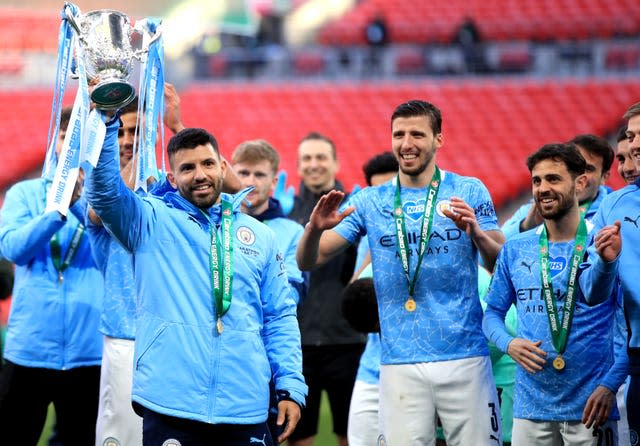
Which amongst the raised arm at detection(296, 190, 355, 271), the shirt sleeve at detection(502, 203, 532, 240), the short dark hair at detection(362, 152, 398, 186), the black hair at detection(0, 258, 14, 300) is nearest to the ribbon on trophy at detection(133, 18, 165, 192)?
the raised arm at detection(296, 190, 355, 271)

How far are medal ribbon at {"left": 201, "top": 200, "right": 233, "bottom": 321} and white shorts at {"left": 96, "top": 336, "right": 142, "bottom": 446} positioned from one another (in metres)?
1.03

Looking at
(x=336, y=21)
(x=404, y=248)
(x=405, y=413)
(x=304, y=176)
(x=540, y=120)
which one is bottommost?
(x=405, y=413)

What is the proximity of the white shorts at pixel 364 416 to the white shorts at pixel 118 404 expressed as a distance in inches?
52.4

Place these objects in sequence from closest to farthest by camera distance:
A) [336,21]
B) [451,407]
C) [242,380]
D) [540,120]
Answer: [242,380] < [451,407] < [540,120] < [336,21]

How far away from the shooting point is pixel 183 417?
3.74 m

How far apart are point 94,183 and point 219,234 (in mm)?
560

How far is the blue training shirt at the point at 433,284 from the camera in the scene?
15.0ft

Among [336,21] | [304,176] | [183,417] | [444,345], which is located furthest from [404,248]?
[336,21]

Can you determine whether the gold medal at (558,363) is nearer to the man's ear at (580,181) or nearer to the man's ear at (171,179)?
the man's ear at (580,181)

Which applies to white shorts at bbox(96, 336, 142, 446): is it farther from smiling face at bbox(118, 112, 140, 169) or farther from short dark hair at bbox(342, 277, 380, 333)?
short dark hair at bbox(342, 277, 380, 333)

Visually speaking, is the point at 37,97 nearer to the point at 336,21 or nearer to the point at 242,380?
the point at 336,21

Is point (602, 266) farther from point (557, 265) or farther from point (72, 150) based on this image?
point (72, 150)

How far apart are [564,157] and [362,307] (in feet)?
3.78

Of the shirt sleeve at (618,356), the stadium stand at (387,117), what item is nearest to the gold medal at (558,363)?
the shirt sleeve at (618,356)
